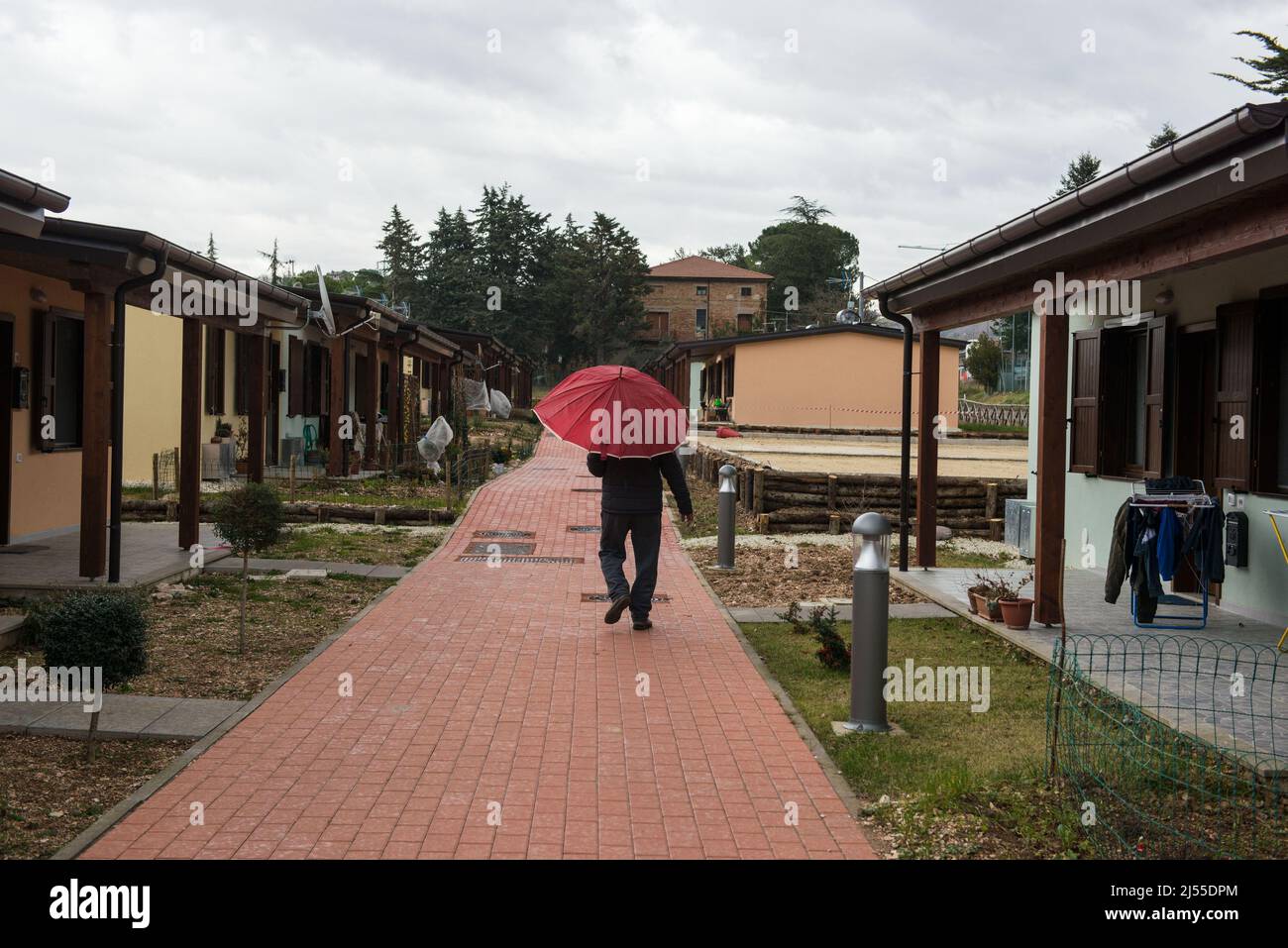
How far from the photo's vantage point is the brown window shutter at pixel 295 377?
2338cm

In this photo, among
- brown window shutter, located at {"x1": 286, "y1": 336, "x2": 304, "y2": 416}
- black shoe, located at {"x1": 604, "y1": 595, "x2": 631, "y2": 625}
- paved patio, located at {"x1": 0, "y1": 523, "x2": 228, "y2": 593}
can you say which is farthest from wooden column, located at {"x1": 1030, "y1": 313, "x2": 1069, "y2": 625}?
brown window shutter, located at {"x1": 286, "y1": 336, "x2": 304, "y2": 416}

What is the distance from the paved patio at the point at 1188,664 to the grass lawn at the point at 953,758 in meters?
0.44

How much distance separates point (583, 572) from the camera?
1292 cm

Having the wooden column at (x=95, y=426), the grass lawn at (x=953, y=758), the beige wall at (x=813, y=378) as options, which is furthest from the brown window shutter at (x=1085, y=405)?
the beige wall at (x=813, y=378)

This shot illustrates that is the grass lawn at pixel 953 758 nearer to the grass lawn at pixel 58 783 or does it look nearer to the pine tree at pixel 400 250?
the grass lawn at pixel 58 783

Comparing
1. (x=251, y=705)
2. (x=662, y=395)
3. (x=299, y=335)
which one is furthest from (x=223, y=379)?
(x=251, y=705)

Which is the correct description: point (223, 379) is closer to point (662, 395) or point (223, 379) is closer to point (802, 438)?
point (662, 395)

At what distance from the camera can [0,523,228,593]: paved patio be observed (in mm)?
9750

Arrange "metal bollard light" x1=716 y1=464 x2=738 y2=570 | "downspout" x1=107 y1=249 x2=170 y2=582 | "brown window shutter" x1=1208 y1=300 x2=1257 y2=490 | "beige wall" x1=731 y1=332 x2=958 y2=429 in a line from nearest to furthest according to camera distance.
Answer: "brown window shutter" x1=1208 y1=300 x2=1257 y2=490, "downspout" x1=107 y1=249 x2=170 y2=582, "metal bollard light" x1=716 y1=464 x2=738 y2=570, "beige wall" x1=731 y1=332 x2=958 y2=429

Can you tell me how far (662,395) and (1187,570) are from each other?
476 cm

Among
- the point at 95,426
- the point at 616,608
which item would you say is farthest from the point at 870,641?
the point at 95,426

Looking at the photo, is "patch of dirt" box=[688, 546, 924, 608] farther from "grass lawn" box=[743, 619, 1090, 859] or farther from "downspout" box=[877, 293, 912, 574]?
"grass lawn" box=[743, 619, 1090, 859]

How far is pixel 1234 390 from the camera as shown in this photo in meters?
9.67

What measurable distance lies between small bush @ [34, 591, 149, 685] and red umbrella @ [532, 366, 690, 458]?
3.90 metres
